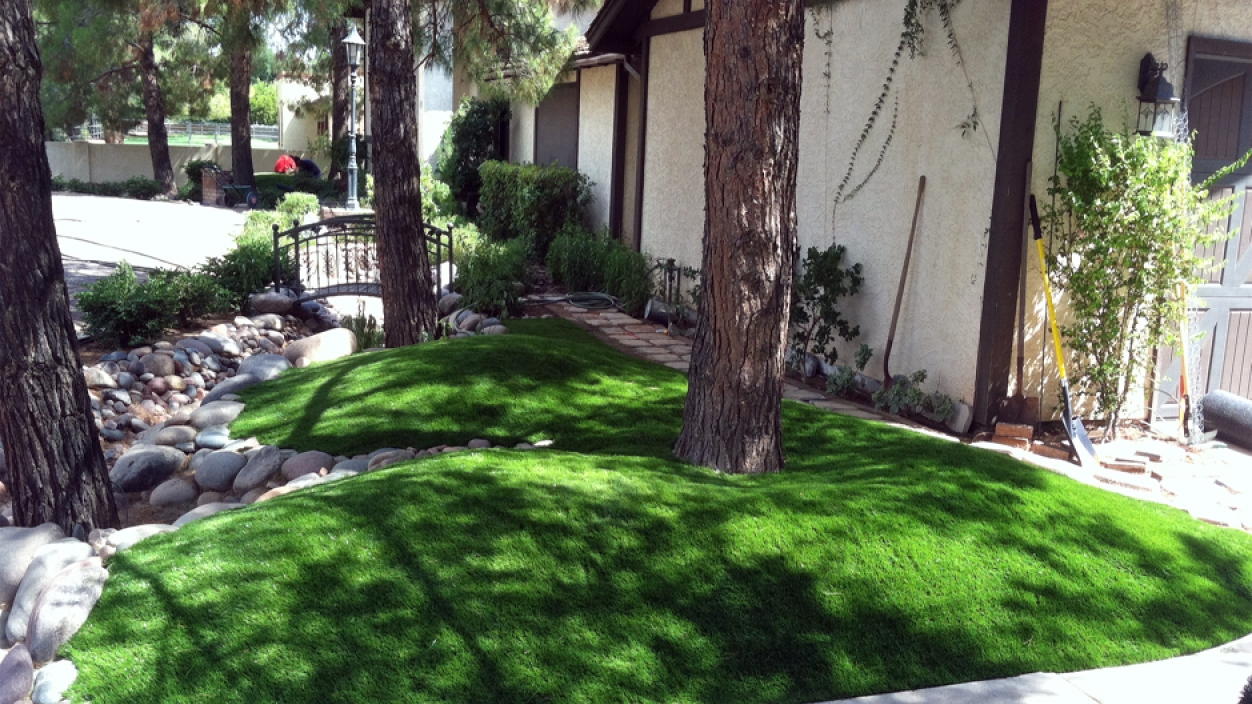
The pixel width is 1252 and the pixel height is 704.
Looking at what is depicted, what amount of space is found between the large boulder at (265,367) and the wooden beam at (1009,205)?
4.98 metres

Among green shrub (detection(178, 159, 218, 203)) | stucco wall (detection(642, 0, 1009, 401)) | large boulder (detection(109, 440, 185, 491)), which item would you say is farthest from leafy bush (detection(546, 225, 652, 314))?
green shrub (detection(178, 159, 218, 203))

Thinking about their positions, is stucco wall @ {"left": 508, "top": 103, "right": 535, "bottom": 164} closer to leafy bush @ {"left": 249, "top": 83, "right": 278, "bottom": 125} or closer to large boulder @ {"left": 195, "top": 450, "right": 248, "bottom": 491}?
large boulder @ {"left": 195, "top": 450, "right": 248, "bottom": 491}

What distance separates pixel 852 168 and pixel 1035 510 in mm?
4318

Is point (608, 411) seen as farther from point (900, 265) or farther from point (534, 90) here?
point (534, 90)

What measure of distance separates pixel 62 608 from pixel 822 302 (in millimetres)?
6026

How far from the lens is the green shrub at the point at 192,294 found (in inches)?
368

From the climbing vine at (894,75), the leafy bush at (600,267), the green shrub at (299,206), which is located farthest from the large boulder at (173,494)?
the green shrub at (299,206)

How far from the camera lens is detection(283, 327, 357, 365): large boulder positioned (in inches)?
321

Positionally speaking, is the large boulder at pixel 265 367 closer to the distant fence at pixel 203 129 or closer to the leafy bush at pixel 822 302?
the leafy bush at pixel 822 302

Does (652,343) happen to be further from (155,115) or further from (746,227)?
(155,115)

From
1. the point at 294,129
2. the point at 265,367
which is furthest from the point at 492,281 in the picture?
the point at 294,129

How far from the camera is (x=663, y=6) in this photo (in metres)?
11.4

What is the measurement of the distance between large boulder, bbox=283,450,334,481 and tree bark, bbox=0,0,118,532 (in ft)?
3.21

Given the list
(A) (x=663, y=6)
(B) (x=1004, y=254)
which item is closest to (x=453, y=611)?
(B) (x=1004, y=254)
